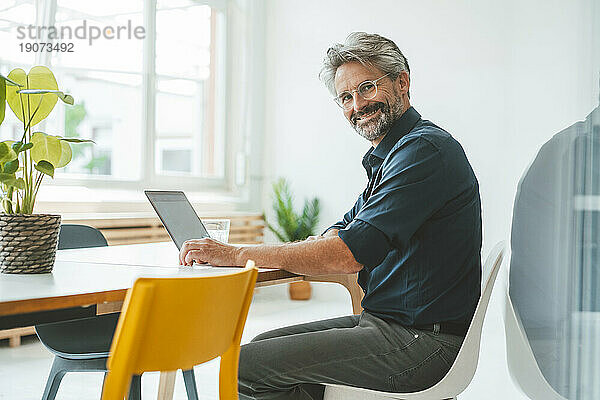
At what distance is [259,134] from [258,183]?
1.40 feet

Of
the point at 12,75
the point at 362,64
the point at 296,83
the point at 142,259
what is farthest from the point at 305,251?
the point at 296,83

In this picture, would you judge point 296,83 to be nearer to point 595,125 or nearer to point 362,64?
point 362,64

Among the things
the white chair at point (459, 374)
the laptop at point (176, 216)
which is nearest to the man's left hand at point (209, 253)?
the laptop at point (176, 216)

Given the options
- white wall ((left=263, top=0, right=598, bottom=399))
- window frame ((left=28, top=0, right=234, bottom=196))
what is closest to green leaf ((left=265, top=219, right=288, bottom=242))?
white wall ((left=263, top=0, right=598, bottom=399))

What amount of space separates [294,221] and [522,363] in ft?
12.5

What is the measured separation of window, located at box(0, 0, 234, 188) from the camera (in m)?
4.61

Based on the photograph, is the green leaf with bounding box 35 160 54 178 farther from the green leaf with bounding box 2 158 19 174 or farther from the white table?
the white table

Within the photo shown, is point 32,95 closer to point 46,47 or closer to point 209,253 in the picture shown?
point 209,253

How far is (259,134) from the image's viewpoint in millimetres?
6066

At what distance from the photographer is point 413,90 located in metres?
5.17

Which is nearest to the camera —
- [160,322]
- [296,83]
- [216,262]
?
[160,322]

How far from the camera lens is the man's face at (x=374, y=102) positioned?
2.02 metres

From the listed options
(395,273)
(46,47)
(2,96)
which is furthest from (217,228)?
(46,47)

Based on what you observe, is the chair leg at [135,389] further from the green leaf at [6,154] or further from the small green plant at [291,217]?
the small green plant at [291,217]
